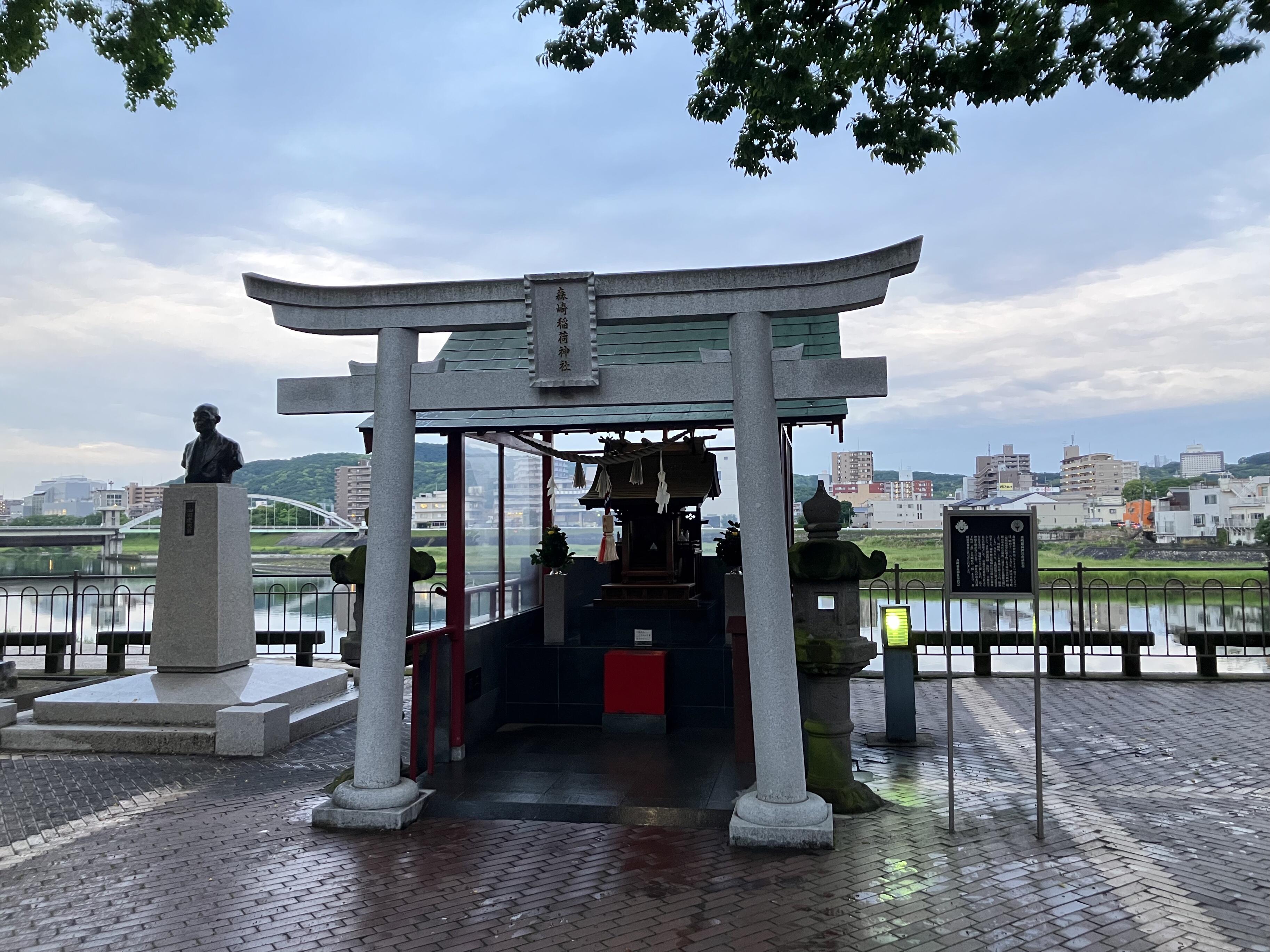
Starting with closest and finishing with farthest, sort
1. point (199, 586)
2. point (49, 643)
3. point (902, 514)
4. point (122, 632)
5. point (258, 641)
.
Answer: point (199, 586) < point (49, 643) < point (122, 632) < point (258, 641) < point (902, 514)

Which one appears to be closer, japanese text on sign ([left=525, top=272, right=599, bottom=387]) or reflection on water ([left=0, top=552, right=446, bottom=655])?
japanese text on sign ([left=525, top=272, right=599, bottom=387])

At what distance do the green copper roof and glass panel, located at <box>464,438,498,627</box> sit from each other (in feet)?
1.66

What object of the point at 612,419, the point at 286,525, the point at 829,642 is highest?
the point at 612,419

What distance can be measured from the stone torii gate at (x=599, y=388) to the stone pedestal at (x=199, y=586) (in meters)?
4.33

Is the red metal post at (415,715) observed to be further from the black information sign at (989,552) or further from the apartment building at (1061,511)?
the apartment building at (1061,511)

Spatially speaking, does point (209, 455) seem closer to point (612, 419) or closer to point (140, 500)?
point (612, 419)

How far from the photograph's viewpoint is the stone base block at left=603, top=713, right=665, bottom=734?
904cm

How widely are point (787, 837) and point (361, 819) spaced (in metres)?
3.20

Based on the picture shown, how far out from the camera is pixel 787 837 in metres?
5.77

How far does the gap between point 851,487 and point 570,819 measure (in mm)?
41643

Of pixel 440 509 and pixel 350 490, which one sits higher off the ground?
pixel 350 490

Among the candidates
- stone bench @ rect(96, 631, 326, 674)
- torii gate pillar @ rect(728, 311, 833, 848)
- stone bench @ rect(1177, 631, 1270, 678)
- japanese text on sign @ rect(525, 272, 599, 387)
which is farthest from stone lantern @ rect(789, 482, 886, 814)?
stone bench @ rect(96, 631, 326, 674)

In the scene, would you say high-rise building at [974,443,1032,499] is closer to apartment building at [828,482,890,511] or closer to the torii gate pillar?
apartment building at [828,482,890,511]

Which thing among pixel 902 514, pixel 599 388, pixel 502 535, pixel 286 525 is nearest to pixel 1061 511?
pixel 902 514
